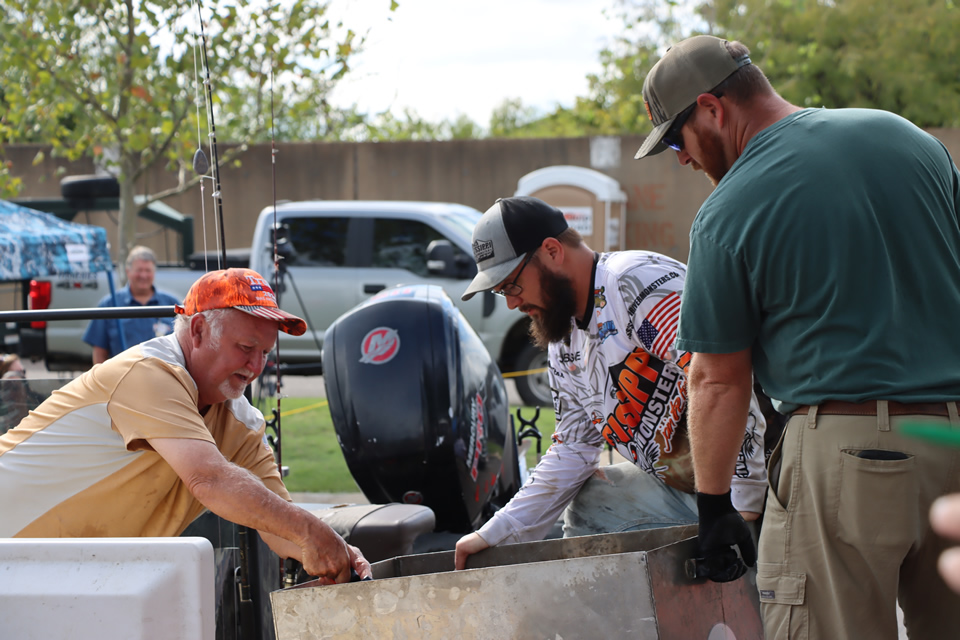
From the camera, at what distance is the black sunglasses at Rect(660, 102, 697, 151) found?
2134 millimetres

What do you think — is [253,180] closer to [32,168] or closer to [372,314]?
[32,168]

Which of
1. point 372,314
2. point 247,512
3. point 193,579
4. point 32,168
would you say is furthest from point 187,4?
point 32,168

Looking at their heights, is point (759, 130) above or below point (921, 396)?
above

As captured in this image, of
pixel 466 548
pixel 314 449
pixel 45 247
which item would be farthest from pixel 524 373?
pixel 466 548

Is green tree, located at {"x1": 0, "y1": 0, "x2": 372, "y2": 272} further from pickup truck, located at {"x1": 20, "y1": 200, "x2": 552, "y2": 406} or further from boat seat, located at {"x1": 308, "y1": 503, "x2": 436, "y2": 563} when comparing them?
boat seat, located at {"x1": 308, "y1": 503, "x2": 436, "y2": 563}

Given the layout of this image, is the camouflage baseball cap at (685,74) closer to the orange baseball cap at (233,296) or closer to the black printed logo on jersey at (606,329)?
the black printed logo on jersey at (606,329)

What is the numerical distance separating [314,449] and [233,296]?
453 centimetres

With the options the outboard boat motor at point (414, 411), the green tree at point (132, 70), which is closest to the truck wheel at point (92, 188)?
the green tree at point (132, 70)

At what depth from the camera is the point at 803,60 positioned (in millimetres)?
19219

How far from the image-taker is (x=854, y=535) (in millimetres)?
1850

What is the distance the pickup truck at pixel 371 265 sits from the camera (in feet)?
27.8

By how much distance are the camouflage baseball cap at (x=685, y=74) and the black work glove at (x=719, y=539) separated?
83 cm

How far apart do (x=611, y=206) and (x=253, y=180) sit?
637cm

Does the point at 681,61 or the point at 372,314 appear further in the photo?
the point at 372,314
